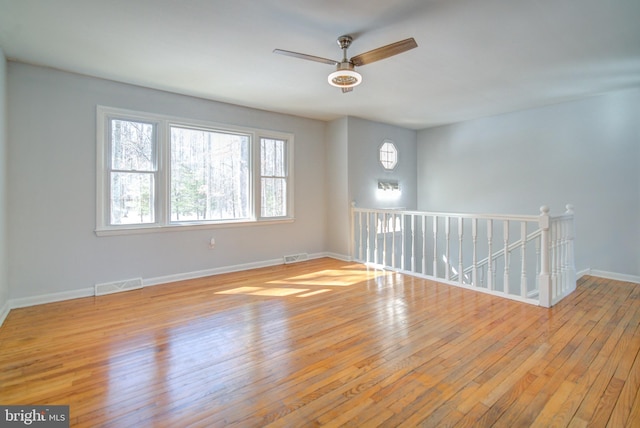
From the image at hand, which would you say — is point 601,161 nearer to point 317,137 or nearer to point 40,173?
point 317,137

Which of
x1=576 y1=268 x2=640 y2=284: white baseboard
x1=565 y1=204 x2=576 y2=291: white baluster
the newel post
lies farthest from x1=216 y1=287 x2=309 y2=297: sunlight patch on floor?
x1=576 y1=268 x2=640 y2=284: white baseboard

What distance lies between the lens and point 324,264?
5.45 meters

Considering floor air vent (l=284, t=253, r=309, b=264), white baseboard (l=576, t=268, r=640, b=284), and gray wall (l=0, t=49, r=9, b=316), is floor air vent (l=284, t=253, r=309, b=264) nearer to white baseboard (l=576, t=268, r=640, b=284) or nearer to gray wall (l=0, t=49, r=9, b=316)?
gray wall (l=0, t=49, r=9, b=316)

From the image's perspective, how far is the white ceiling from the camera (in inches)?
96.6

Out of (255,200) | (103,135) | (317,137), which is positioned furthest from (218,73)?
(317,137)

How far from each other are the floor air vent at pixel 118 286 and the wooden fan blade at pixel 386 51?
3.71 metres

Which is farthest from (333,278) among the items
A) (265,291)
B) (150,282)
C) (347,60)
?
(347,60)

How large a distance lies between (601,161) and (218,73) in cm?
544

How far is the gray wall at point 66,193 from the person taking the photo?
3.39 metres

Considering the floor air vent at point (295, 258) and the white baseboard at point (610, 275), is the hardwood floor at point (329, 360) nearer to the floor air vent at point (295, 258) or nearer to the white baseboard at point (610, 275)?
the white baseboard at point (610, 275)

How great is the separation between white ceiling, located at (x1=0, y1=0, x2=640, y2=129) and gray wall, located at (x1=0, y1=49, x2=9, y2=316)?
0.32m

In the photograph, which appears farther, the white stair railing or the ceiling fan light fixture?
the white stair railing

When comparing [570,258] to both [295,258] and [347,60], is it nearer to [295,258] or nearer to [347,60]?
[347,60]

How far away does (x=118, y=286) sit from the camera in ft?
13.0
